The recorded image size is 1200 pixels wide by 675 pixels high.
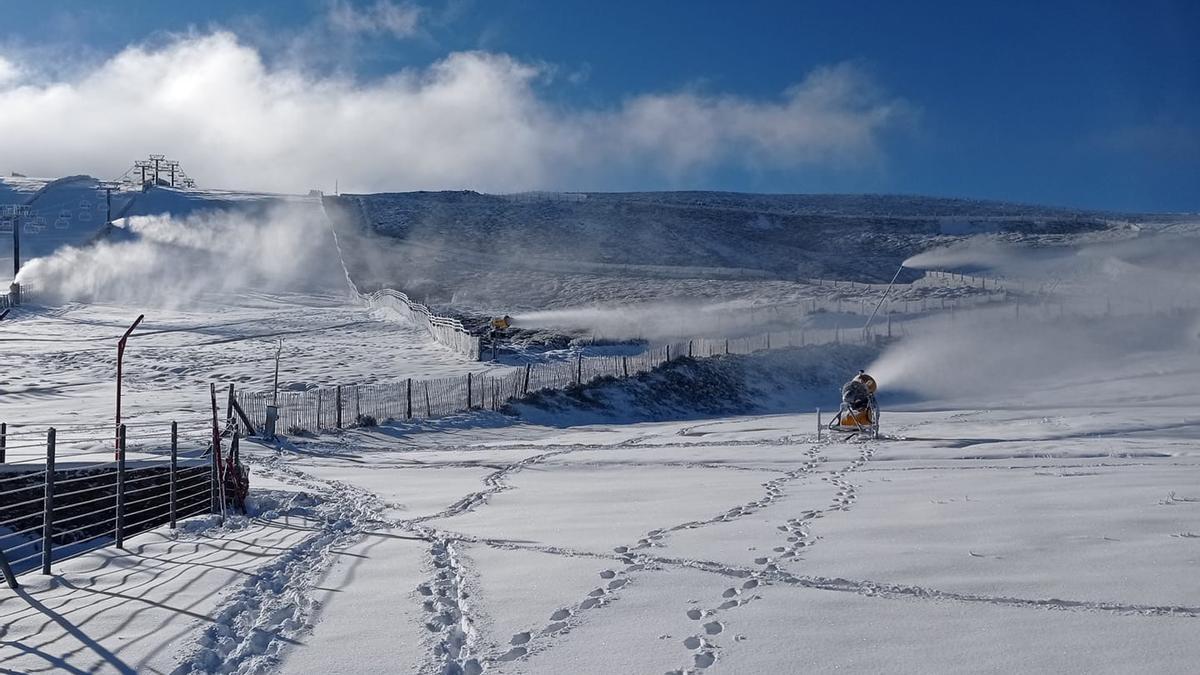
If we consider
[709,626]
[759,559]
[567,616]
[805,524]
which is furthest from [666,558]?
[709,626]

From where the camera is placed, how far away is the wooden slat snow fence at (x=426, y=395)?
29625 mm

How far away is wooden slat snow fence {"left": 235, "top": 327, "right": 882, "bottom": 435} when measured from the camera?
2962cm

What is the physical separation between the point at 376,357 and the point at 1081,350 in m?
32.6

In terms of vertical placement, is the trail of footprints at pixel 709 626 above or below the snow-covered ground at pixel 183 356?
below

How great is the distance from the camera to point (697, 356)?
45.8 m

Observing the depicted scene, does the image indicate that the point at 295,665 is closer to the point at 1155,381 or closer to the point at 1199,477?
the point at 1199,477

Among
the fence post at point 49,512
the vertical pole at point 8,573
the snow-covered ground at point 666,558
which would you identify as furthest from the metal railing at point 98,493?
the vertical pole at point 8,573

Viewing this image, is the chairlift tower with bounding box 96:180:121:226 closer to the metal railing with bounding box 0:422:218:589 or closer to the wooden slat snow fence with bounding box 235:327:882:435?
the wooden slat snow fence with bounding box 235:327:882:435

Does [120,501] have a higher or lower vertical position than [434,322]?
lower

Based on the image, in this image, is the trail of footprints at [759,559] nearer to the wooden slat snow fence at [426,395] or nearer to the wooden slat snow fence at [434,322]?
the wooden slat snow fence at [426,395]

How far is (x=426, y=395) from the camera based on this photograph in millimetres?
32375

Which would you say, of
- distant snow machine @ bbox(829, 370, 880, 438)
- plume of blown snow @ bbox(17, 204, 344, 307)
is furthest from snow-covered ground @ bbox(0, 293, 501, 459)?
distant snow machine @ bbox(829, 370, 880, 438)

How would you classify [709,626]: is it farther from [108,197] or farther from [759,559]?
[108,197]

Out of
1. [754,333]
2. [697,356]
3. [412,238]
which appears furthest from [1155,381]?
[412,238]
